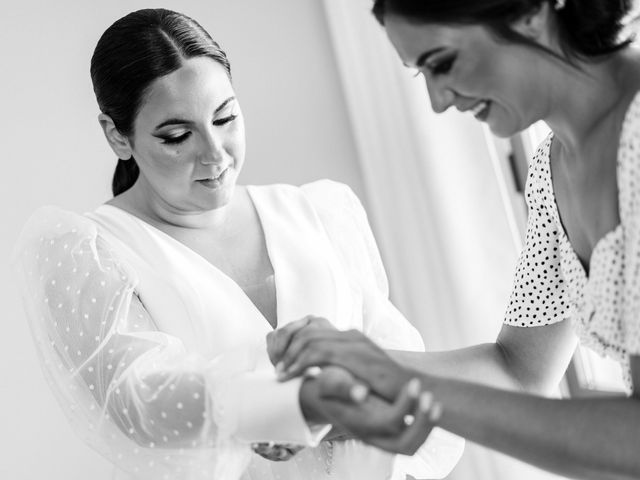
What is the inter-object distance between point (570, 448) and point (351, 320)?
2.49 feet

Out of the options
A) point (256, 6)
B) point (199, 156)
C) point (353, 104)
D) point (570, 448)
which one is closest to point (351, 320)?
point (199, 156)

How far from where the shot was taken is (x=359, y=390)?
4.41 ft

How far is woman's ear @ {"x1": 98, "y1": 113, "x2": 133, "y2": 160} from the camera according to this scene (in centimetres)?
193

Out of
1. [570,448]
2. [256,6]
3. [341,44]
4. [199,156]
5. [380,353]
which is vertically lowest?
[570,448]

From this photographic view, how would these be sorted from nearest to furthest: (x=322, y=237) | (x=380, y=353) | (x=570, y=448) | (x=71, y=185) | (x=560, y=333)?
1. (x=570, y=448)
2. (x=380, y=353)
3. (x=560, y=333)
4. (x=322, y=237)
5. (x=71, y=185)

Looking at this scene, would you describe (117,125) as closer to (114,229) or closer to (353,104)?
(114,229)

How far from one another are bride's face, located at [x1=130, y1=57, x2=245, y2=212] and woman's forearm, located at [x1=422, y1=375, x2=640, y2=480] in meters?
0.75

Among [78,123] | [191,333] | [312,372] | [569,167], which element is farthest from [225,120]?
[78,123]

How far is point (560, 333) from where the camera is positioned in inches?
63.9

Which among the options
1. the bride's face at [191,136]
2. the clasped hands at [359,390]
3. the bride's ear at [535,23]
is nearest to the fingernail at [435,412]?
the clasped hands at [359,390]

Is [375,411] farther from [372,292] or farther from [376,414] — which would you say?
[372,292]

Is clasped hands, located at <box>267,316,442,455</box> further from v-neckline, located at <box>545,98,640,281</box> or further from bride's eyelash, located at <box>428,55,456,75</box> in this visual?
bride's eyelash, located at <box>428,55,456,75</box>

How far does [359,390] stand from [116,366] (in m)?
0.53

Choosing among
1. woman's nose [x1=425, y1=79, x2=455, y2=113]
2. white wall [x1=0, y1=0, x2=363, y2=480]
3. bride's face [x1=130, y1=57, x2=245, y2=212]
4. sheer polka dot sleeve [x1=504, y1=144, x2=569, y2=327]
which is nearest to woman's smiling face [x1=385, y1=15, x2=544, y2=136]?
woman's nose [x1=425, y1=79, x2=455, y2=113]
